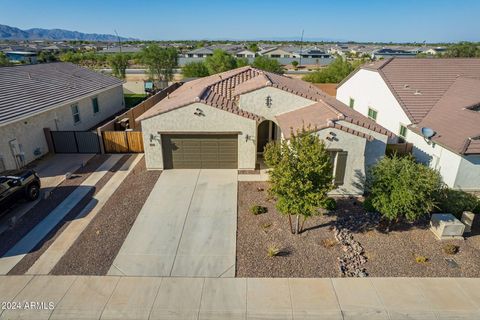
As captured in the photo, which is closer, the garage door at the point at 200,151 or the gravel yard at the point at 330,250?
the gravel yard at the point at 330,250

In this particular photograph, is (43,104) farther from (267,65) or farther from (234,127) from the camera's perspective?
(267,65)

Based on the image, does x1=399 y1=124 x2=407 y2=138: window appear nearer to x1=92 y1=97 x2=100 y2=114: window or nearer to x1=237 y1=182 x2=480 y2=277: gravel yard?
x1=237 y1=182 x2=480 y2=277: gravel yard

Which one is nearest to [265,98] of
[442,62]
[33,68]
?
[442,62]

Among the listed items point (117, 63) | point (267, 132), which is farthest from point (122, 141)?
point (117, 63)

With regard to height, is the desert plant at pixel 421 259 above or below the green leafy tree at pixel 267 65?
below

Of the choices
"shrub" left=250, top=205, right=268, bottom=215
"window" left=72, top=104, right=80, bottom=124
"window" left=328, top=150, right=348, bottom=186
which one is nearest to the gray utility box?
"window" left=328, top=150, right=348, bottom=186

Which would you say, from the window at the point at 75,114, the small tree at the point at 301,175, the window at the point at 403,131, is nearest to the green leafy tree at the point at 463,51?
the window at the point at 403,131

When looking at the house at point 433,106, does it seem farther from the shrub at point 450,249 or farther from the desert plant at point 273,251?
the desert plant at point 273,251

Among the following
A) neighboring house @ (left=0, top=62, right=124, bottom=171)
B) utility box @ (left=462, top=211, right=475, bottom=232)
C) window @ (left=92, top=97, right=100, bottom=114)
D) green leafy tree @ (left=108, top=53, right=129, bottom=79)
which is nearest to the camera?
utility box @ (left=462, top=211, right=475, bottom=232)

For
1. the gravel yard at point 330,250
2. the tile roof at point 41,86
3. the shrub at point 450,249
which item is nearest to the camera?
the gravel yard at point 330,250
